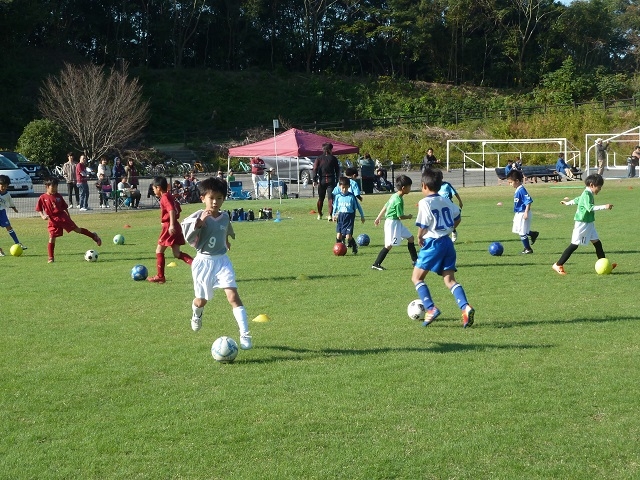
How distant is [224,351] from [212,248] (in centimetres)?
108

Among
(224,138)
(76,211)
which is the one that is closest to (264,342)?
(76,211)

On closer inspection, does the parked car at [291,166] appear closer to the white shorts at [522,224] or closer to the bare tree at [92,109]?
the bare tree at [92,109]

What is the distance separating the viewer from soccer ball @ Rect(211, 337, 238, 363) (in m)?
7.95

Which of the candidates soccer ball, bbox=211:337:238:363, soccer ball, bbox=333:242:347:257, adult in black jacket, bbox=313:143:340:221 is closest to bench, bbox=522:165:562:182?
adult in black jacket, bbox=313:143:340:221

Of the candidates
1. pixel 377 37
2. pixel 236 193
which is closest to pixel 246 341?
pixel 236 193

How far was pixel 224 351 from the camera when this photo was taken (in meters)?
7.94

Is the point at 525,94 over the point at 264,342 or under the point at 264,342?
over

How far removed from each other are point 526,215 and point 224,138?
46470 mm

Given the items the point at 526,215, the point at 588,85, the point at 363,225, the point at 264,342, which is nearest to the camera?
the point at 264,342

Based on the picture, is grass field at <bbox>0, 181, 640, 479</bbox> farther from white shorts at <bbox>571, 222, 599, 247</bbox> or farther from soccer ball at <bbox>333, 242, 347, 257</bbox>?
soccer ball at <bbox>333, 242, 347, 257</bbox>

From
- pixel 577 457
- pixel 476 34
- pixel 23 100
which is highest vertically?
pixel 476 34

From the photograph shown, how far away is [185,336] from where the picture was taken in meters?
9.38

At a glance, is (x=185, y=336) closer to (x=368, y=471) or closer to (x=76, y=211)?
(x=368, y=471)

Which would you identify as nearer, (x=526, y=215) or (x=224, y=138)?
Answer: (x=526, y=215)
